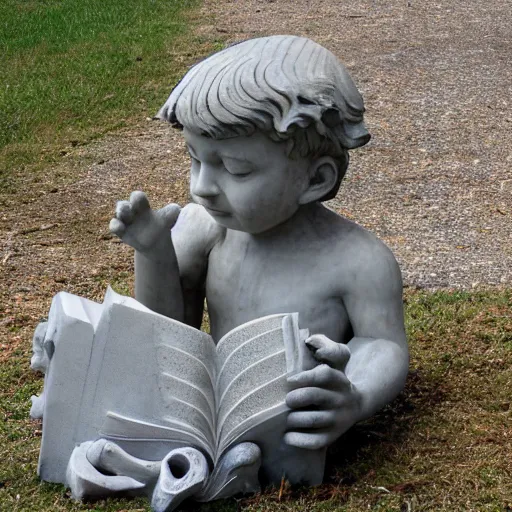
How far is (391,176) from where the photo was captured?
19.4 ft

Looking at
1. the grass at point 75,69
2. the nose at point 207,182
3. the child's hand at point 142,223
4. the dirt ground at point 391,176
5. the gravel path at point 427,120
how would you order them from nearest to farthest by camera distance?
the nose at point 207,182 → the child's hand at point 142,223 → the dirt ground at point 391,176 → the gravel path at point 427,120 → the grass at point 75,69

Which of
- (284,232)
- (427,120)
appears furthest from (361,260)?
(427,120)

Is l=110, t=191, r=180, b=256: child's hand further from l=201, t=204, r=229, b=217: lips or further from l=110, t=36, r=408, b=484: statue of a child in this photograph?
l=201, t=204, r=229, b=217: lips

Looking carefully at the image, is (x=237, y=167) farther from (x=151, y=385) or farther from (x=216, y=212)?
(x=151, y=385)

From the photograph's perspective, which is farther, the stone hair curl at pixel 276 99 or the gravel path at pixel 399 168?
the gravel path at pixel 399 168

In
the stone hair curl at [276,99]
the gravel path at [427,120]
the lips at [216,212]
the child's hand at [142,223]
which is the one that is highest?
the stone hair curl at [276,99]

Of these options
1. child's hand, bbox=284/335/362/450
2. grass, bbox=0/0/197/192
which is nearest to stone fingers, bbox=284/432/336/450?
child's hand, bbox=284/335/362/450

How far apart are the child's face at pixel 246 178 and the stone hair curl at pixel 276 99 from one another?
34 mm

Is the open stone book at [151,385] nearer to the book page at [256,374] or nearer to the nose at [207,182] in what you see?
the book page at [256,374]

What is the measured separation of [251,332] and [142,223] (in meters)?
0.44

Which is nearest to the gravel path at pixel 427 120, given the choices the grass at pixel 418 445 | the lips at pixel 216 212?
the grass at pixel 418 445

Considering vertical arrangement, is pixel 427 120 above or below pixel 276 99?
below

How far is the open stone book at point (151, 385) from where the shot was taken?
2730 mm

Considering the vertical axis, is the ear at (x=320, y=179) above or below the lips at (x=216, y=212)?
above
